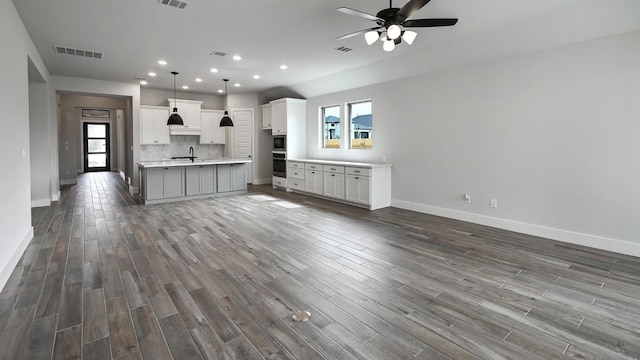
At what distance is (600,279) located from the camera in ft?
10.0

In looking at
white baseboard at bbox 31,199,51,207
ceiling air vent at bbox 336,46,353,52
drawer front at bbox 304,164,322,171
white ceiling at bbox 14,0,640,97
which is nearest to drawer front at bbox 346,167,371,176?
drawer front at bbox 304,164,322,171

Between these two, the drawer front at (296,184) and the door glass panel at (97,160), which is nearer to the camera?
the drawer front at (296,184)

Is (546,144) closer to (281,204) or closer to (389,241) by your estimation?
(389,241)

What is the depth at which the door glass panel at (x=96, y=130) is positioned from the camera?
13773 millimetres

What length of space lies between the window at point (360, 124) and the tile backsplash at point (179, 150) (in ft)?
15.4

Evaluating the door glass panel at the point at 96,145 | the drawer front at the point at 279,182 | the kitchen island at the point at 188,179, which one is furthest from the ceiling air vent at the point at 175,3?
the door glass panel at the point at 96,145

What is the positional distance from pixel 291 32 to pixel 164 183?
433 cm

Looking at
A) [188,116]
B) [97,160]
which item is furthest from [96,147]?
[188,116]

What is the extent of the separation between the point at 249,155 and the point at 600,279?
8.63 m

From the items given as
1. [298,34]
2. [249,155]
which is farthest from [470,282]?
[249,155]

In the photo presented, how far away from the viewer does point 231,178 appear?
26.1ft

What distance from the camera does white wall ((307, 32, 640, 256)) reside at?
12.4 ft

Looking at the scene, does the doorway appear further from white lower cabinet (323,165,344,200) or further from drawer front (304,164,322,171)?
white lower cabinet (323,165,344,200)

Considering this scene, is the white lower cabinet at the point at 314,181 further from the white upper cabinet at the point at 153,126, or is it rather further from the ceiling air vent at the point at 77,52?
the ceiling air vent at the point at 77,52
